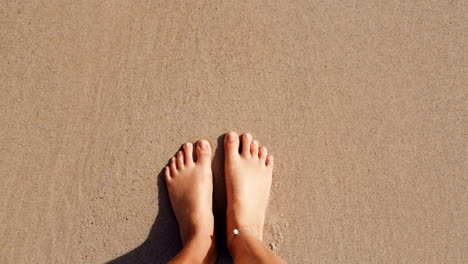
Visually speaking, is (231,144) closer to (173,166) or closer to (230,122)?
(230,122)

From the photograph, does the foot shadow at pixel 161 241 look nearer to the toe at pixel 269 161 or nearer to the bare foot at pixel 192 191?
the bare foot at pixel 192 191

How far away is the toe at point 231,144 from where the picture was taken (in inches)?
78.5

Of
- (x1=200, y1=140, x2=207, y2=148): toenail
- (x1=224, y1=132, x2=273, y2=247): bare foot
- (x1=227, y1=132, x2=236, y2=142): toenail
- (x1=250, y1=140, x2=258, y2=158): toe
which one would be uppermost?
(x1=227, y1=132, x2=236, y2=142): toenail

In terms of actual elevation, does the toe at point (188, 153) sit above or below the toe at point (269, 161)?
above

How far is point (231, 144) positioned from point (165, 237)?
1.82 feet

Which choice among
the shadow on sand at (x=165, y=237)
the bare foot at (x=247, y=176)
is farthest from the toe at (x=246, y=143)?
the shadow on sand at (x=165, y=237)

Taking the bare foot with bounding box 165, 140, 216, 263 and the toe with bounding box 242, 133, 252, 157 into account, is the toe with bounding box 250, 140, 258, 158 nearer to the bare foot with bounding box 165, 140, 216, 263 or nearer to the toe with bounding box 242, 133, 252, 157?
the toe with bounding box 242, 133, 252, 157

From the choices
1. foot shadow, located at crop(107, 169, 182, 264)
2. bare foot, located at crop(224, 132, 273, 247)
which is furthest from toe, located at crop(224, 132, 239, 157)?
foot shadow, located at crop(107, 169, 182, 264)

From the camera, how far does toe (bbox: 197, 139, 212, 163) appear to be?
1991 mm

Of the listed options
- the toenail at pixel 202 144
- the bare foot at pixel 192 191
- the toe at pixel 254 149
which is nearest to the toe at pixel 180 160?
the bare foot at pixel 192 191

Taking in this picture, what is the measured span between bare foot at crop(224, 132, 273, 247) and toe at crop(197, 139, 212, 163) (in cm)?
9

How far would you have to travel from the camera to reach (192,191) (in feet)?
6.47

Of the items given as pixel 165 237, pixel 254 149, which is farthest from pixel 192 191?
pixel 254 149

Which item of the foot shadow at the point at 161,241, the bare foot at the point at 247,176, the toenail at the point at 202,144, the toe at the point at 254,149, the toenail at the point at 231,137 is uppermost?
the toenail at the point at 231,137
